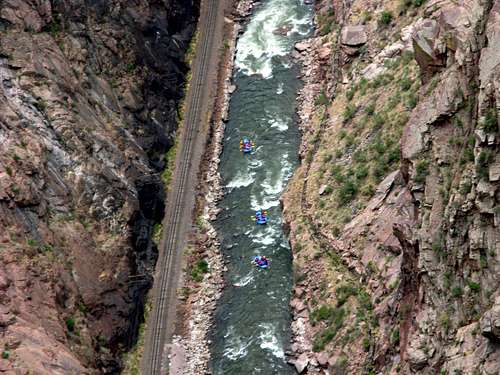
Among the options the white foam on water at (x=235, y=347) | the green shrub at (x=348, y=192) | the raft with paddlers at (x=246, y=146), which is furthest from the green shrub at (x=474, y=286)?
the raft with paddlers at (x=246, y=146)

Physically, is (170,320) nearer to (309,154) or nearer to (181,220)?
(181,220)

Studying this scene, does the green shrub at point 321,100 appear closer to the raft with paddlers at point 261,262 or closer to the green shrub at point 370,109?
the green shrub at point 370,109

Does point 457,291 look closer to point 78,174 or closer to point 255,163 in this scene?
point 78,174

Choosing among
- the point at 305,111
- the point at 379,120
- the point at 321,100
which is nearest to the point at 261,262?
the point at 379,120

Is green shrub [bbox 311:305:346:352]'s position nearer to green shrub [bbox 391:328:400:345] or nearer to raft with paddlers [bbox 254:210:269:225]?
green shrub [bbox 391:328:400:345]

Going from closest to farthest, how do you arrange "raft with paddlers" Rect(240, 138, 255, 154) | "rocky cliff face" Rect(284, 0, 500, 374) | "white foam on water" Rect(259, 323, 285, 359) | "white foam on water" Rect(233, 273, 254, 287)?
1. "rocky cliff face" Rect(284, 0, 500, 374)
2. "white foam on water" Rect(259, 323, 285, 359)
3. "white foam on water" Rect(233, 273, 254, 287)
4. "raft with paddlers" Rect(240, 138, 255, 154)

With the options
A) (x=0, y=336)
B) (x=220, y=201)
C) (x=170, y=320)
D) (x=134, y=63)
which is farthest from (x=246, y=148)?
(x=0, y=336)

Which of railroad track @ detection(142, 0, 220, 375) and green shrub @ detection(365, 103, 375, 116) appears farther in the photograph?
green shrub @ detection(365, 103, 375, 116)

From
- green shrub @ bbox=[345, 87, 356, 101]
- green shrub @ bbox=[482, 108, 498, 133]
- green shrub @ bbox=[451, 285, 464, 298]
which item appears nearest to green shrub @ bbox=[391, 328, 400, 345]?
green shrub @ bbox=[451, 285, 464, 298]
